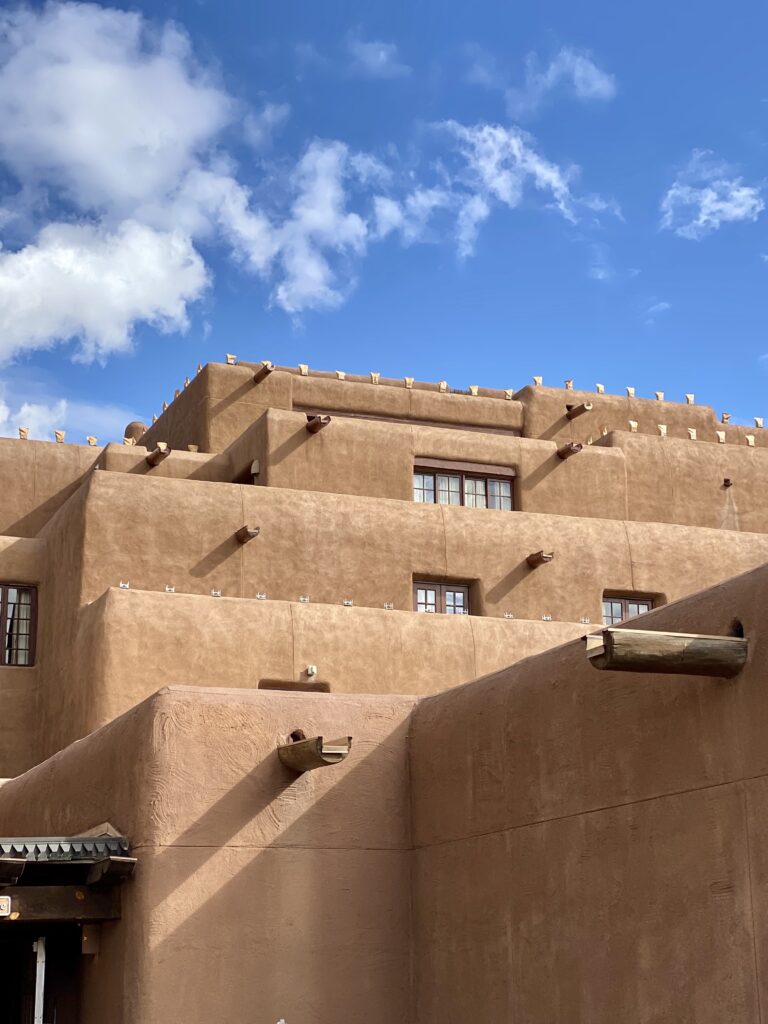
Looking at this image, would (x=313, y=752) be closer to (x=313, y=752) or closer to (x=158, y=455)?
(x=313, y=752)

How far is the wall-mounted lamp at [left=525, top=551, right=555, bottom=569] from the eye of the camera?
2075 cm

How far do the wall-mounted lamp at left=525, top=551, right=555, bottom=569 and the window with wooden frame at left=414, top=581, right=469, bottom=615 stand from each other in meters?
1.00

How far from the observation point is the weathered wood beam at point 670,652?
28.5 ft

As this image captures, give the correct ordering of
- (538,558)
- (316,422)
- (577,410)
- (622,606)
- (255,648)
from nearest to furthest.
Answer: (255,648)
(538,558)
(622,606)
(316,422)
(577,410)

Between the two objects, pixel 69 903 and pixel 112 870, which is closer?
pixel 112 870

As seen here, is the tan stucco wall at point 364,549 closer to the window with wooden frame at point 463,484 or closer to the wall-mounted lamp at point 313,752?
the window with wooden frame at point 463,484

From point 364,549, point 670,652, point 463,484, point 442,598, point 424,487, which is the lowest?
point 670,652

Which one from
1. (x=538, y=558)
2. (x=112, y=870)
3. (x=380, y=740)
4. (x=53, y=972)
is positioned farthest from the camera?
(x=538, y=558)

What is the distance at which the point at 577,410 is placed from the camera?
25969mm

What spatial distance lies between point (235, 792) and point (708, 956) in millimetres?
4834

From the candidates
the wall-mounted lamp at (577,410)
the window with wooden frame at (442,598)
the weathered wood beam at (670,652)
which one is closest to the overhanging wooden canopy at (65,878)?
the weathered wood beam at (670,652)

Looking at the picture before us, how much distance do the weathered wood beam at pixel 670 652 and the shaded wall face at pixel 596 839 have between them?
0.14 meters

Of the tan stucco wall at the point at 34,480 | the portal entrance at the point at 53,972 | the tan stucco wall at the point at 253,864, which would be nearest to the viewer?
the tan stucco wall at the point at 253,864

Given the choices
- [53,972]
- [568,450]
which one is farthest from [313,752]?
[568,450]
